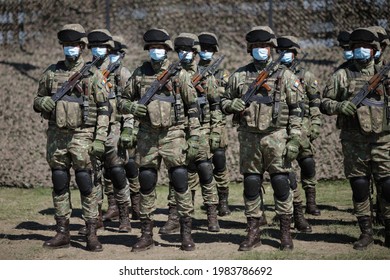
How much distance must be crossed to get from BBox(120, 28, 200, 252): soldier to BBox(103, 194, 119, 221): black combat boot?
235cm

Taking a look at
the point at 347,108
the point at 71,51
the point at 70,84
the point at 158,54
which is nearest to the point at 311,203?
the point at 347,108

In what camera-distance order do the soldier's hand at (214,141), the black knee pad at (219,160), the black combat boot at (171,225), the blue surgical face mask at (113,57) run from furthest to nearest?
1. the black knee pad at (219,160)
2. the blue surgical face mask at (113,57)
3. the black combat boot at (171,225)
4. the soldier's hand at (214,141)

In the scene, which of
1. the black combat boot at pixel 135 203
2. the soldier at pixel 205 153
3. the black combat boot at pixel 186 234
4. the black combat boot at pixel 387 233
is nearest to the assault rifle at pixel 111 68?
the soldier at pixel 205 153

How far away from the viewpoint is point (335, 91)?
8.26 meters

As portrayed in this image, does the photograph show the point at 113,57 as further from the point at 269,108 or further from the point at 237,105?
the point at 269,108

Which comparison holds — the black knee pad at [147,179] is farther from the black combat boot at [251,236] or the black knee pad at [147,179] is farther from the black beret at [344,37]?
the black beret at [344,37]

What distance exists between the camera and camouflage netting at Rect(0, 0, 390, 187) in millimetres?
14727

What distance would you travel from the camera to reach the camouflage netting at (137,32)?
14.7m

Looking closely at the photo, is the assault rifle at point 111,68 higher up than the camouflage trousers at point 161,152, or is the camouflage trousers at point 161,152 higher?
the assault rifle at point 111,68

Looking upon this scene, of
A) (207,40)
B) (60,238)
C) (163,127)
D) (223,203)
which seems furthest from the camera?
(223,203)

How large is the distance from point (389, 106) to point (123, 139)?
3193 mm

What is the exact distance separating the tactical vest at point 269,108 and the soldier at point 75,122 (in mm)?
1759

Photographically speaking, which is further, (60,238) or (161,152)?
(60,238)

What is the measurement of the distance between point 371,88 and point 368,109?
0.25 m
